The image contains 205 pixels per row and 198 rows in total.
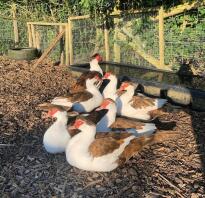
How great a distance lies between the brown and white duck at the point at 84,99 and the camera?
689 cm

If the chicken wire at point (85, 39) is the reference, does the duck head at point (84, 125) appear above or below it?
below

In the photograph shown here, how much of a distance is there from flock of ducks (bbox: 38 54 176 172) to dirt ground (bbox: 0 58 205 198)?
0.54ft

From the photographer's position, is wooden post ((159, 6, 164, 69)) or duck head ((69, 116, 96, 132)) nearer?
duck head ((69, 116, 96, 132))

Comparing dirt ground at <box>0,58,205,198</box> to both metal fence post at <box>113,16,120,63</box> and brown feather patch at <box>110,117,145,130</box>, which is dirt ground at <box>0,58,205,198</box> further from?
metal fence post at <box>113,16,120,63</box>

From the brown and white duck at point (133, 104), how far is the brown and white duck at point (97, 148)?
5.31ft

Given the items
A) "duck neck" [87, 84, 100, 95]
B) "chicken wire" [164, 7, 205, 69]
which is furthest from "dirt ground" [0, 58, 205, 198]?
"chicken wire" [164, 7, 205, 69]

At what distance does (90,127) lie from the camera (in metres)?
4.94

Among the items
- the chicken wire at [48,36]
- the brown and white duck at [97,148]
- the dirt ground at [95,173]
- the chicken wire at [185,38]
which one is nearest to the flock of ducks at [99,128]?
the brown and white duck at [97,148]

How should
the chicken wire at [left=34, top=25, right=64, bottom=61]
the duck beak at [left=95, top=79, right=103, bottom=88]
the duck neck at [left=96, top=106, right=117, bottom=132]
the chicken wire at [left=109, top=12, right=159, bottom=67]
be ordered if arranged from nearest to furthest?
the duck neck at [left=96, top=106, right=117, bottom=132], the duck beak at [left=95, top=79, right=103, bottom=88], the chicken wire at [left=109, top=12, right=159, bottom=67], the chicken wire at [left=34, top=25, right=64, bottom=61]

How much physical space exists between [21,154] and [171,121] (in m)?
2.57

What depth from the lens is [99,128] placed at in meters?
5.88

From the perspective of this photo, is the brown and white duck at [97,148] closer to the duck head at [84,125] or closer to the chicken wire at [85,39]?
the duck head at [84,125]

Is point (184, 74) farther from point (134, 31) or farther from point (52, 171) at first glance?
point (52, 171)

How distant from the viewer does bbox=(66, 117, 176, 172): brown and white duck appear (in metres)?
4.81
